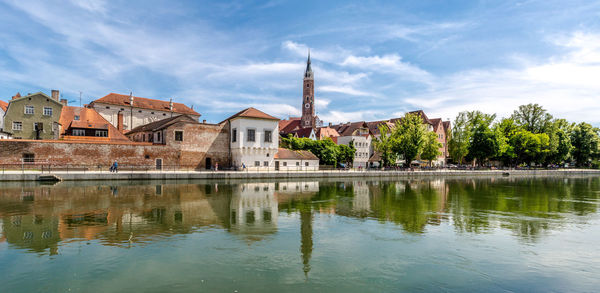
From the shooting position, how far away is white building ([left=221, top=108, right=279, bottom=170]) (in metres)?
42.3

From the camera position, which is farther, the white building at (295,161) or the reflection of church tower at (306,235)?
the white building at (295,161)

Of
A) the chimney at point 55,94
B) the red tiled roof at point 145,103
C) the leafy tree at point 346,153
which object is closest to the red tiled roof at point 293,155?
the leafy tree at point 346,153

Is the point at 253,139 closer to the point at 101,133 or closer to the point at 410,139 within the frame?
the point at 101,133

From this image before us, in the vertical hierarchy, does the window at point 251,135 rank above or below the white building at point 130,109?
below

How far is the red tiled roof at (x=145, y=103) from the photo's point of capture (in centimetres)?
5466

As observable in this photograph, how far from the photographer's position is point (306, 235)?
12000mm

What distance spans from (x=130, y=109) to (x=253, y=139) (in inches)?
1080

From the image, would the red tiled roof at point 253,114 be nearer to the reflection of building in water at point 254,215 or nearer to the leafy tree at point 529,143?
the reflection of building in water at point 254,215

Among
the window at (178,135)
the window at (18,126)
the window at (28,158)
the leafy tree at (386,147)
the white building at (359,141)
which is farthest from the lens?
the white building at (359,141)

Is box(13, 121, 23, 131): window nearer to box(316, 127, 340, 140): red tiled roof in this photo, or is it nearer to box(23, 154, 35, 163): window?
box(23, 154, 35, 163): window

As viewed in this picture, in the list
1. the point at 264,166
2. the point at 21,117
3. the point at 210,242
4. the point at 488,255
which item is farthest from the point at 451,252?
the point at 21,117

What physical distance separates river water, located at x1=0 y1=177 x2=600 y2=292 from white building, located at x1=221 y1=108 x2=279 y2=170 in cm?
2445

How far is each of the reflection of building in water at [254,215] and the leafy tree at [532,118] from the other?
7261cm

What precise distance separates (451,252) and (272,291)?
6.12 meters
